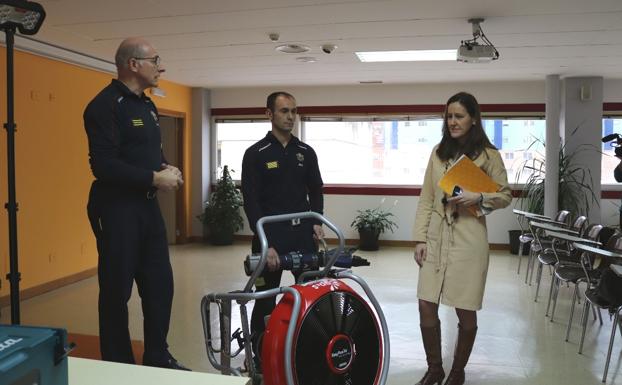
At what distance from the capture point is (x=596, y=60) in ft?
19.2

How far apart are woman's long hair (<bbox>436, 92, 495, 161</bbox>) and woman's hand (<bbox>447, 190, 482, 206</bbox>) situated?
225 millimetres

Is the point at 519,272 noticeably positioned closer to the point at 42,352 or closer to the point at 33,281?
the point at 33,281

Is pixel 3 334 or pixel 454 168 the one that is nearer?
pixel 3 334

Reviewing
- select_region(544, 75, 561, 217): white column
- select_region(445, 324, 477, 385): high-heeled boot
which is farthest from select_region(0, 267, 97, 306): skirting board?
select_region(544, 75, 561, 217): white column

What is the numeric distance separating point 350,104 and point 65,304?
5.10m

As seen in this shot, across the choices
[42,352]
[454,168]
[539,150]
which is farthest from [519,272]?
[42,352]

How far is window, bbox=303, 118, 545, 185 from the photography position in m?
7.82

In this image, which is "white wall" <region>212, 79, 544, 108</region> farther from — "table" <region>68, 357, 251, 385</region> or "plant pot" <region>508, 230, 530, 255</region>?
"table" <region>68, 357, 251, 385</region>

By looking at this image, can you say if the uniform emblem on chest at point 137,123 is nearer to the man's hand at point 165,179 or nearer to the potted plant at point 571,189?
the man's hand at point 165,179

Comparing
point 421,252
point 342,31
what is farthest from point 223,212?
point 421,252

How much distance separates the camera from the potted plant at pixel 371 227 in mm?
7695

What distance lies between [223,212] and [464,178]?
5952mm

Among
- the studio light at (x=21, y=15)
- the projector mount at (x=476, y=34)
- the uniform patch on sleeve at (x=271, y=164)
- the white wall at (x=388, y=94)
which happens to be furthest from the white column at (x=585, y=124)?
the studio light at (x=21, y=15)

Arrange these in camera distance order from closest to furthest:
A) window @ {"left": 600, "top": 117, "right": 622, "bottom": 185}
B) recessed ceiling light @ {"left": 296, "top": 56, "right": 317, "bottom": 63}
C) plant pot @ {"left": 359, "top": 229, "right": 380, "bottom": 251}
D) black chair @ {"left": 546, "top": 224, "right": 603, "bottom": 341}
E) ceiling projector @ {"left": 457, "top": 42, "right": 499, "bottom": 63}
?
black chair @ {"left": 546, "top": 224, "right": 603, "bottom": 341}, ceiling projector @ {"left": 457, "top": 42, "right": 499, "bottom": 63}, recessed ceiling light @ {"left": 296, "top": 56, "right": 317, "bottom": 63}, window @ {"left": 600, "top": 117, "right": 622, "bottom": 185}, plant pot @ {"left": 359, "top": 229, "right": 380, "bottom": 251}
